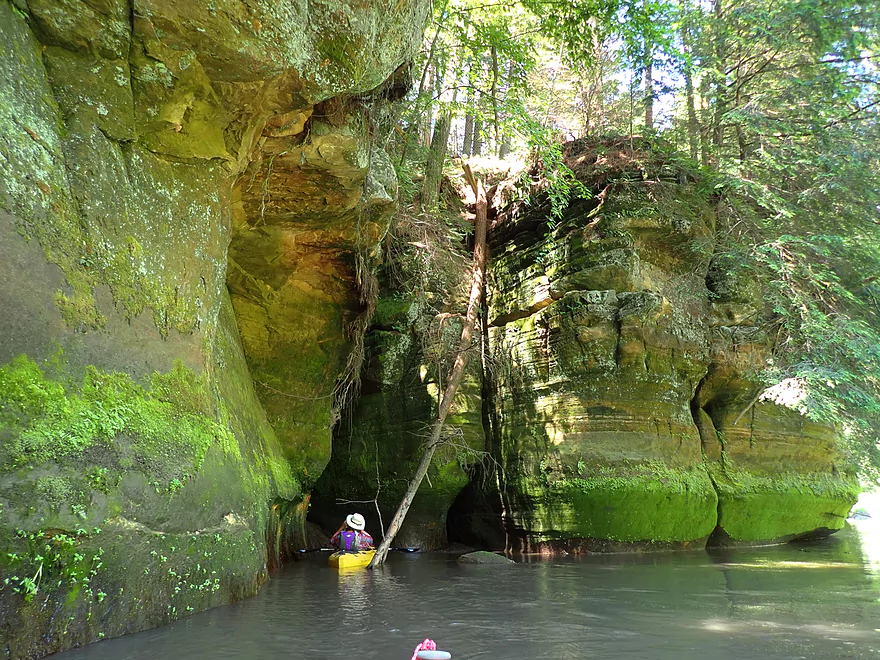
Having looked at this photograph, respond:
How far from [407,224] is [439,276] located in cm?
188

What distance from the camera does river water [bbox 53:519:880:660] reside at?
3.79 metres

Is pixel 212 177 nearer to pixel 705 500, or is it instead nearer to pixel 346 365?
pixel 346 365

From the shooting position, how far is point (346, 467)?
39.2 feet

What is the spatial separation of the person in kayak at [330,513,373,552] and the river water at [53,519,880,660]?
1028 millimetres

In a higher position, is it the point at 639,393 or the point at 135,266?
the point at 135,266

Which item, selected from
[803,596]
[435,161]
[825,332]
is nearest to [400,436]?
[435,161]

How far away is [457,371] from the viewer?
1016 centimetres

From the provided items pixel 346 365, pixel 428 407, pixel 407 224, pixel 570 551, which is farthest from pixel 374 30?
pixel 570 551

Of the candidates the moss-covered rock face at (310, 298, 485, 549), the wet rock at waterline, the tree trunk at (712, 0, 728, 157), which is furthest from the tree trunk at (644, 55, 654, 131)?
the wet rock at waterline

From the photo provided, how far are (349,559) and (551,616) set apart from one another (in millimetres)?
4723

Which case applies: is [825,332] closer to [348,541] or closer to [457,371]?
[457,371]

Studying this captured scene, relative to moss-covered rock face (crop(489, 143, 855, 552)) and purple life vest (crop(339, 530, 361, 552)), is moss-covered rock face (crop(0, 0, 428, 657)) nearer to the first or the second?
purple life vest (crop(339, 530, 361, 552))

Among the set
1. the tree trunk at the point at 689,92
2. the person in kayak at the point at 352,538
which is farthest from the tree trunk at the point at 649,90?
the person in kayak at the point at 352,538

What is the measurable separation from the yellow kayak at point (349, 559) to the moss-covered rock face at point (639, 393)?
9.54 ft
